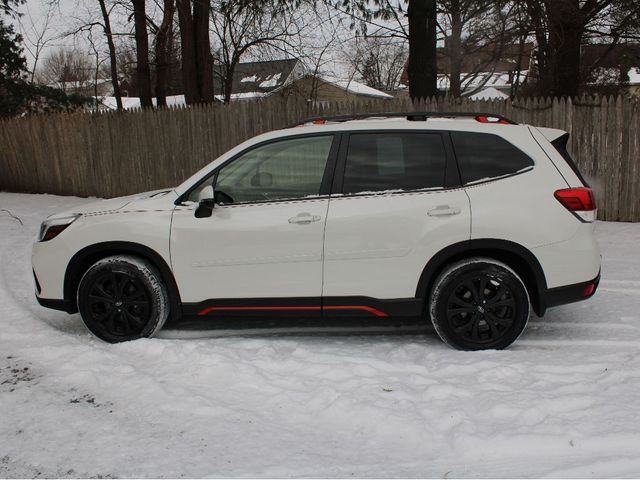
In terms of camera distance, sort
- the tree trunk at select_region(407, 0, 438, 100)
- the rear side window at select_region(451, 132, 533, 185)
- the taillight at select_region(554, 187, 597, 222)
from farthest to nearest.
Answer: the tree trunk at select_region(407, 0, 438, 100) → the rear side window at select_region(451, 132, 533, 185) → the taillight at select_region(554, 187, 597, 222)

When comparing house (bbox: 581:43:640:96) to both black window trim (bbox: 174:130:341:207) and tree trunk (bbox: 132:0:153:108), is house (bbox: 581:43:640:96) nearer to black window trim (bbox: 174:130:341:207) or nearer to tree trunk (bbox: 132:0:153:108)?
tree trunk (bbox: 132:0:153:108)

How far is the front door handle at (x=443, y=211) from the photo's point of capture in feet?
14.6

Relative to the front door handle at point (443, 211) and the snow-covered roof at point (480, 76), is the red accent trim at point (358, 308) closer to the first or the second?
the front door handle at point (443, 211)

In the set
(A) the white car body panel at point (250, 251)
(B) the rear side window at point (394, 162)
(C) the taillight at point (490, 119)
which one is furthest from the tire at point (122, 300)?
(C) the taillight at point (490, 119)

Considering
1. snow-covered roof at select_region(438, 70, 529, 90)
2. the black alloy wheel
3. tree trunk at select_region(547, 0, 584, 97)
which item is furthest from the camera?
snow-covered roof at select_region(438, 70, 529, 90)

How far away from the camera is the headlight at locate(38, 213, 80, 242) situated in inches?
195

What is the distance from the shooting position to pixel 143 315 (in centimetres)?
484

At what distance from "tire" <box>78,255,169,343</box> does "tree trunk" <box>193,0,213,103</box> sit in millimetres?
11264

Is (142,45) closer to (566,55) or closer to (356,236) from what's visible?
(566,55)

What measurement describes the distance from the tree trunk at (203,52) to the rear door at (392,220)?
1160 cm

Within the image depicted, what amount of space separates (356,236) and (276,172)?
830 mm

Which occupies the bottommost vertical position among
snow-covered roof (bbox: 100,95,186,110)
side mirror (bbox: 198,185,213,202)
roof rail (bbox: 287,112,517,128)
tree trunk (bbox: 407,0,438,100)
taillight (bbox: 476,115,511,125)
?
side mirror (bbox: 198,185,213,202)

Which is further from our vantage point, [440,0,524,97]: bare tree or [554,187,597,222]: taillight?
[440,0,524,97]: bare tree

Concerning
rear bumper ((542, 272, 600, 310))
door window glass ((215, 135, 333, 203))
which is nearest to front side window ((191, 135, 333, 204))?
door window glass ((215, 135, 333, 203))
